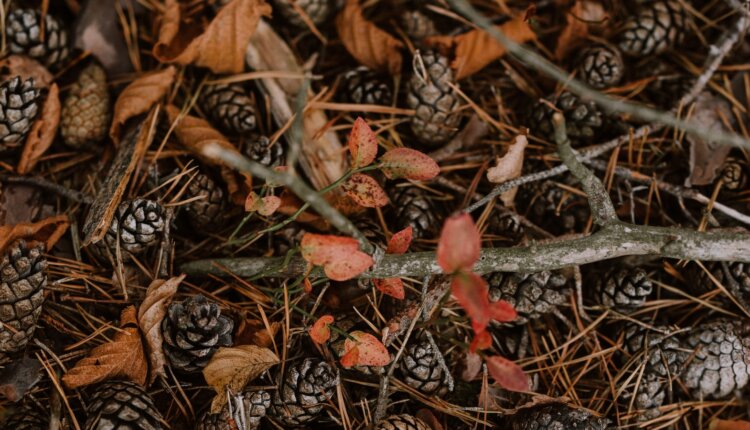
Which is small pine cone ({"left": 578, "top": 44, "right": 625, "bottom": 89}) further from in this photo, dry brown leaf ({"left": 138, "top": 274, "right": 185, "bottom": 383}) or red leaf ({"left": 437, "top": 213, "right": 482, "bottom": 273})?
dry brown leaf ({"left": 138, "top": 274, "right": 185, "bottom": 383})

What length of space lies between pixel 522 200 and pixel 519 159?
0.77 ft

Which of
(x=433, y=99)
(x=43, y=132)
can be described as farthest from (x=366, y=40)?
(x=43, y=132)

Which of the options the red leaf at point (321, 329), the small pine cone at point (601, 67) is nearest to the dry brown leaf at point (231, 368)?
the red leaf at point (321, 329)

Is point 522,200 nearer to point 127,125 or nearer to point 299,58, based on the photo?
point 299,58

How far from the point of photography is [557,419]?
159 centimetres

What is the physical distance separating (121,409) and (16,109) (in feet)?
3.06

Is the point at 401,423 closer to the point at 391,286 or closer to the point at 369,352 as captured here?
the point at 369,352

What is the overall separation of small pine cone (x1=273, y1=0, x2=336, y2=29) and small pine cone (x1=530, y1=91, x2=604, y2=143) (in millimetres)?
771

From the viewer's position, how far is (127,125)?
187cm

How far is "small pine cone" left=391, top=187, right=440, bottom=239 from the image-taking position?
1.78 meters

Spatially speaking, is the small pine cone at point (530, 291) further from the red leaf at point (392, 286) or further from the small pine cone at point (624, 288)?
the red leaf at point (392, 286)

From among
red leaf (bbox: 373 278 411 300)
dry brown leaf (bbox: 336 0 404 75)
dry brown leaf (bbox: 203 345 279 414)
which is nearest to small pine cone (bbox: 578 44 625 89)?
dry brown leaf (bbox: 336 0 404 75)

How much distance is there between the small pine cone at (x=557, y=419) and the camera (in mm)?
1586

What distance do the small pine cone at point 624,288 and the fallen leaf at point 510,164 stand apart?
429 millimetres
